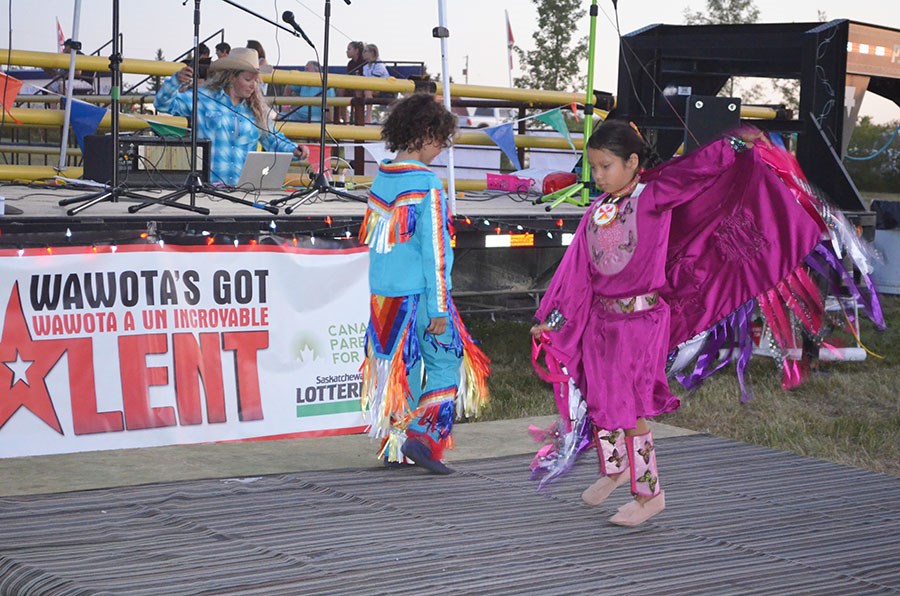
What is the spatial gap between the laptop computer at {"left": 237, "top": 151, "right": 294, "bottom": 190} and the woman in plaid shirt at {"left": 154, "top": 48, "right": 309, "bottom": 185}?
0.13 m

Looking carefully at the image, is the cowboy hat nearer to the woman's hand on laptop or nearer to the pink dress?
the woman's hand on laptop

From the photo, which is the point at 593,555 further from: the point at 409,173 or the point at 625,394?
the point at 409,173

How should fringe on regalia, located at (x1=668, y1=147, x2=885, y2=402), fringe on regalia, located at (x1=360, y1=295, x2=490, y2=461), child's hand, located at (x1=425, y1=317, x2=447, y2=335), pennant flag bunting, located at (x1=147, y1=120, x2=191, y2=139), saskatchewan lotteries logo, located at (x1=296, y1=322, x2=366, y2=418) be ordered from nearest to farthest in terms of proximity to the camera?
1. fringe on regalia, located at (x1=668, y1=147, x2=885, y2=402)
2. child's hand, located at (x1=425, y1=317, x2=447, y2=335)
3. fringe on regalia, located at (x1=360, y1=295, x2=490, y2=461)
4. saskatchewan lotteries logo, located at (x1=296, y1=322, x2=366, y2=418)
5. pennant flag bunting, located at (x1=147, y1=120, x2=191, y2=139)

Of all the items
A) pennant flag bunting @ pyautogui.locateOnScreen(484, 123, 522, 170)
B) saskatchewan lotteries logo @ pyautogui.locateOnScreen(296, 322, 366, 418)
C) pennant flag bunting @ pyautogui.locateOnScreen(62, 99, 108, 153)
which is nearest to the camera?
saskatchewan lotteries logo @ pyautogui.locateOnScreen(296, 322, 366, 418)

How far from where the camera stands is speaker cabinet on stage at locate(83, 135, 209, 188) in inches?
278

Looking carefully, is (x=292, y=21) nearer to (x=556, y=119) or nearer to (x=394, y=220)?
(x=394, y=220)

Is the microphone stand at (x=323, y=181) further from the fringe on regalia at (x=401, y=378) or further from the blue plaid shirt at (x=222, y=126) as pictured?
the fringe on regalia at (x=401, y=378)

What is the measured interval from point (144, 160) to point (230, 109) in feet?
2.36

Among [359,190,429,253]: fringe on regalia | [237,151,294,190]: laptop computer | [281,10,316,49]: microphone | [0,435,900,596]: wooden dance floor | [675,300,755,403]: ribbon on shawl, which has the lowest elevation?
[0,435,900,596]: wooden dance floor

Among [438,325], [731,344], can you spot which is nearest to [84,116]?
[438,325]

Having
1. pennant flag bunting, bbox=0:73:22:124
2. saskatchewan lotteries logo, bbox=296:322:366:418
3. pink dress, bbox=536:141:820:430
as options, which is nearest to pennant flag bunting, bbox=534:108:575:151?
saskatchewan lotteries logo, bbox=296:322:366:418

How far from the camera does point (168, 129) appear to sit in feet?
26.7

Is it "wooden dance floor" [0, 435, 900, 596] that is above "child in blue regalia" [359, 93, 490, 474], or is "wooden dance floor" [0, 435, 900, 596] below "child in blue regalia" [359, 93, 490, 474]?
below

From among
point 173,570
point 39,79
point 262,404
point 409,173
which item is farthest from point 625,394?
point 39,79
